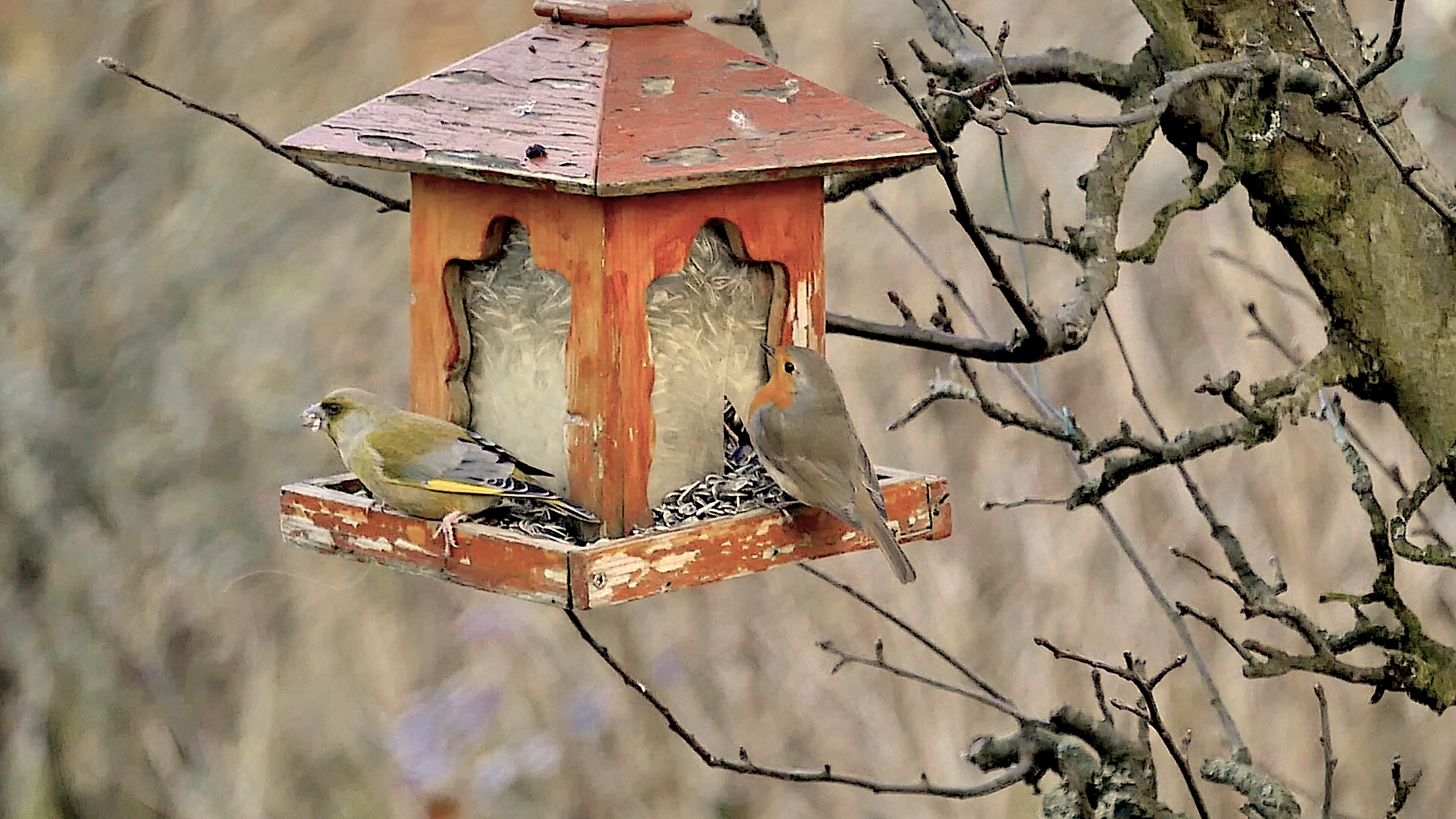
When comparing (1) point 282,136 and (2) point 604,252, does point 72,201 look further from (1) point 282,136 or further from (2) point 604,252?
(2) point 604,252

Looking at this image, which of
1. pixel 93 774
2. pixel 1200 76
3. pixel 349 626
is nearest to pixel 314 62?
pixel 349 626

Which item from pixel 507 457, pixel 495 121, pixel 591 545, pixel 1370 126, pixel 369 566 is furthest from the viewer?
pixel 369 566

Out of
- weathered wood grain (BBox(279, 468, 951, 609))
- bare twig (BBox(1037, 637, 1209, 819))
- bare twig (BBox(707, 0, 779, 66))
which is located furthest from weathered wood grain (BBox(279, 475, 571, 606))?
bare twig (BBox(707, 0, 779, 66))

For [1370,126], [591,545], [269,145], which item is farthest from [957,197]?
[269,145]

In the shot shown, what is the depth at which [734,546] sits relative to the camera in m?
2.36

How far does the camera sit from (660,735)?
17.5 feet

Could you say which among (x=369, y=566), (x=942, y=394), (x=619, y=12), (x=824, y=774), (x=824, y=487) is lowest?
(x=369, y=566)

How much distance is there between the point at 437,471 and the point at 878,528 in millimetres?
603

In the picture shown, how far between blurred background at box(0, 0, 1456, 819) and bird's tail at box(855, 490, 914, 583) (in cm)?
247

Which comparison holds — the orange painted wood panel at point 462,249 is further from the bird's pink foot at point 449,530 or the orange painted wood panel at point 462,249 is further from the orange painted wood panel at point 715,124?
the bird's pink foot at point 449,530

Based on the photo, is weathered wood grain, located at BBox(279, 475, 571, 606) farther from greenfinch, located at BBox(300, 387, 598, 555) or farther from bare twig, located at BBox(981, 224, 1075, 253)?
bare twig, located at BBox(981, 224, 1075, 253)

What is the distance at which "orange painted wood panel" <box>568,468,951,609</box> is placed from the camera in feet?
7.17

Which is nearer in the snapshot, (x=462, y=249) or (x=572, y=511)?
(x=572, y=511)

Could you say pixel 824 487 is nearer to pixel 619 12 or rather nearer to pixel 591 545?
pixel 591 545
